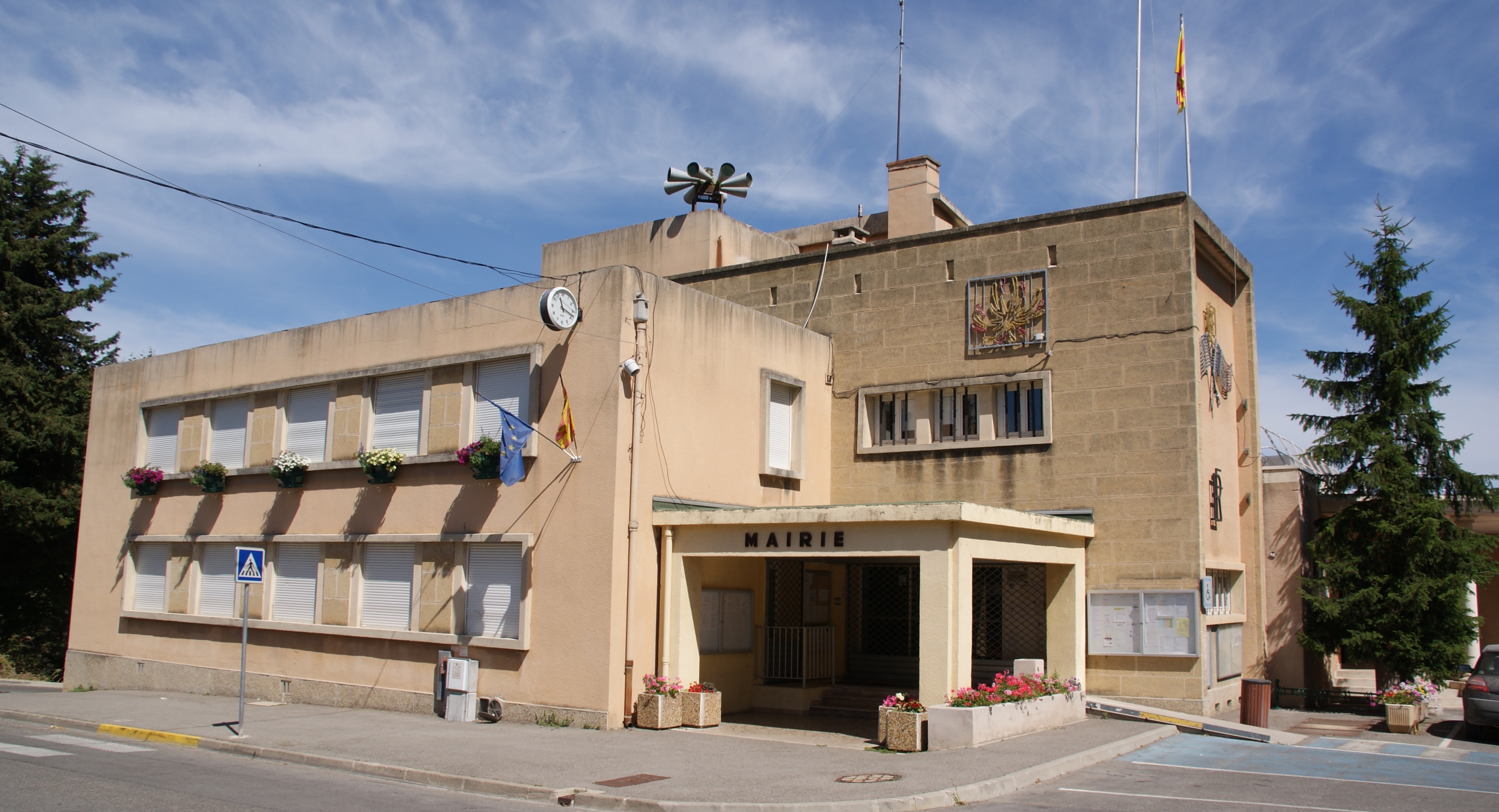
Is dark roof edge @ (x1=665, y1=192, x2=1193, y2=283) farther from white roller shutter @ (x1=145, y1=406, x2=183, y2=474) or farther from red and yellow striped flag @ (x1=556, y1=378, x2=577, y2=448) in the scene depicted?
white roller shutter @ (x1=145, y1=406, x2=183, y2=474)

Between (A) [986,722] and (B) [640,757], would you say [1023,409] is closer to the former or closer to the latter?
(A) [986,722]

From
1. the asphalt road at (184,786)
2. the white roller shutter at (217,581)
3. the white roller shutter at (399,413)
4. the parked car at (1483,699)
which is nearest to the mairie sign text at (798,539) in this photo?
the asphalt road at (184,786)

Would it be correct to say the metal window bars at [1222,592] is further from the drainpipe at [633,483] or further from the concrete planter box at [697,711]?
the drainpipe at [633,483]

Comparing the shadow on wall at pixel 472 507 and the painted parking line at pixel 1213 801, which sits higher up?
the shadow on wall at pixel 472 507

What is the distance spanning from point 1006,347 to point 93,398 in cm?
2003

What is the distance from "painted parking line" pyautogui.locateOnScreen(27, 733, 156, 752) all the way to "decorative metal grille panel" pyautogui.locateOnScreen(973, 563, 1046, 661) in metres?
12.8

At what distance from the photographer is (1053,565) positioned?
17.6 meters

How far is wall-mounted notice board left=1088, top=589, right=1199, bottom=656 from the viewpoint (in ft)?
56.1

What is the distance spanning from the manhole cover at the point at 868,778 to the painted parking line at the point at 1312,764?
11.6 ft

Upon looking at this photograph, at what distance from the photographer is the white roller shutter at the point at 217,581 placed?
21.0m

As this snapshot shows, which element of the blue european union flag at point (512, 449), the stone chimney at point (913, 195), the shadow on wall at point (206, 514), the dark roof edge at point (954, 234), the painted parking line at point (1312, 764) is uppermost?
the stone chimney at point (913, 195)

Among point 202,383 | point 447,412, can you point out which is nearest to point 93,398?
point 202,383

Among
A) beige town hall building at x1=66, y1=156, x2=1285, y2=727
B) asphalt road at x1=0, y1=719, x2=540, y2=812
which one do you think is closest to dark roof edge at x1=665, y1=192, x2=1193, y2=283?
beige town hall building at x1=66, y1=156, x2=1285, y2=727

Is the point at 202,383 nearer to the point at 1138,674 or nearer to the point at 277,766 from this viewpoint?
the point at 277,766
